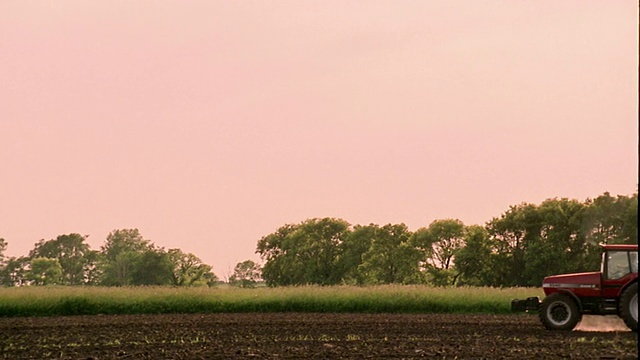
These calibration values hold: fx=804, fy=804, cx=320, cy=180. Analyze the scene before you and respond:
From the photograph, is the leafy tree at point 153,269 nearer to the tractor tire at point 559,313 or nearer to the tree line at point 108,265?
the tree line at point 108,265

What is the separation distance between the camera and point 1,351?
19438 mm

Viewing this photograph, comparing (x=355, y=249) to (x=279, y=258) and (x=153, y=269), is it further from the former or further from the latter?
(x=153, y=269)

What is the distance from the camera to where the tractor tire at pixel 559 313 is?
2303cm

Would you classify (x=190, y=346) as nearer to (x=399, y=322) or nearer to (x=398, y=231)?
(x=399, y=322)

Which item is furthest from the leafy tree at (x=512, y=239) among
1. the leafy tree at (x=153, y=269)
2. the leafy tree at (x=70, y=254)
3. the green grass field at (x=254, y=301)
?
the leafy tree at (x=70, y=254)

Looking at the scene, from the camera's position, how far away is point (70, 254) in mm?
111812

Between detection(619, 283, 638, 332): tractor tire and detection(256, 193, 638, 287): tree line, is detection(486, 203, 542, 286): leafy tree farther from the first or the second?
detection(619, 283, 638, 332): tractor tire

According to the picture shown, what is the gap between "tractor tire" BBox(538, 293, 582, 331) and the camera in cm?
2303

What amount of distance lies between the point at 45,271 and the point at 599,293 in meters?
88.9

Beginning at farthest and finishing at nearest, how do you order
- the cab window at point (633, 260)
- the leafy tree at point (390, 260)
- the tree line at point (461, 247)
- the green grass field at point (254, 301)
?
the leafy tree at point (390, 260) → the tree line at point (461, 247) → the green grass field at point (254, 301) → the cab window at point (633, 260)

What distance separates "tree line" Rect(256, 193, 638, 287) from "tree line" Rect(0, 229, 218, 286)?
36.0ft

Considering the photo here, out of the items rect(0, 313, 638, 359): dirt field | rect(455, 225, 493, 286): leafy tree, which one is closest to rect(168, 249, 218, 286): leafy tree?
rect(455, 225, 493, 286): leafy tree

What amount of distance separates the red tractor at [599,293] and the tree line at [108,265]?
61968 millimetres

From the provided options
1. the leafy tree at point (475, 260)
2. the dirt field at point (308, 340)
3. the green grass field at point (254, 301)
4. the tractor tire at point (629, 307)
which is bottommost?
the dirt field at point (308, 340)
